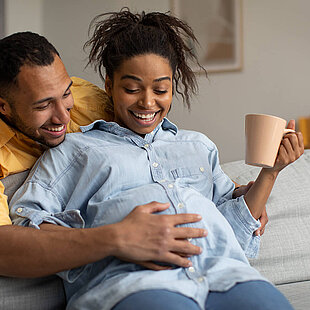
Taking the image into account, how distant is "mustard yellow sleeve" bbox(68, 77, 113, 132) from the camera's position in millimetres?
1519

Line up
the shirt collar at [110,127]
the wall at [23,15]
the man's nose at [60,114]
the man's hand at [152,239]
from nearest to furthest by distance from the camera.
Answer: the man's hand at [152,239] → the man's nose at [60,114] → the shirt collar at [110,127] → the wall at [23,15]

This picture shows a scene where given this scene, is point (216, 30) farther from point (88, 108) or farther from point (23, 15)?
point (88, 108)

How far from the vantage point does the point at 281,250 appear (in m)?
1.64

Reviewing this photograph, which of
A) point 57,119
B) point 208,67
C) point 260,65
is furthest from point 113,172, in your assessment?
point 260,65

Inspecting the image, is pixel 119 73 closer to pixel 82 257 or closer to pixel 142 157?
pixel 142 157

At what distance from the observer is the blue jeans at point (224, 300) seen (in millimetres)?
988

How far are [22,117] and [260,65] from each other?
1510 mm

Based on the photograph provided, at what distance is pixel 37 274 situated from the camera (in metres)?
1.14

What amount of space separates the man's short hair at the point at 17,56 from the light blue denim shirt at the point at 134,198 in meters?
0.22

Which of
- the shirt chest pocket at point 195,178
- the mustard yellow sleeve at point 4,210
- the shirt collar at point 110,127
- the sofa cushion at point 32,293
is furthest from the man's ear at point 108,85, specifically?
the sofa cushion at point 32,293

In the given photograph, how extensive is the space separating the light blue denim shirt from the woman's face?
0.16ft

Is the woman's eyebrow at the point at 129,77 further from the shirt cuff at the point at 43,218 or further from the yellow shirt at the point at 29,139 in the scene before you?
the shirt cuff at the point at 43,218

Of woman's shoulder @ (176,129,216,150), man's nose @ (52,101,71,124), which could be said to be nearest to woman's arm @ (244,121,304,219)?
woman's shoulder @ (176,129,216,150)

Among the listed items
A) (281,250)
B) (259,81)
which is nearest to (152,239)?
(281,250)
